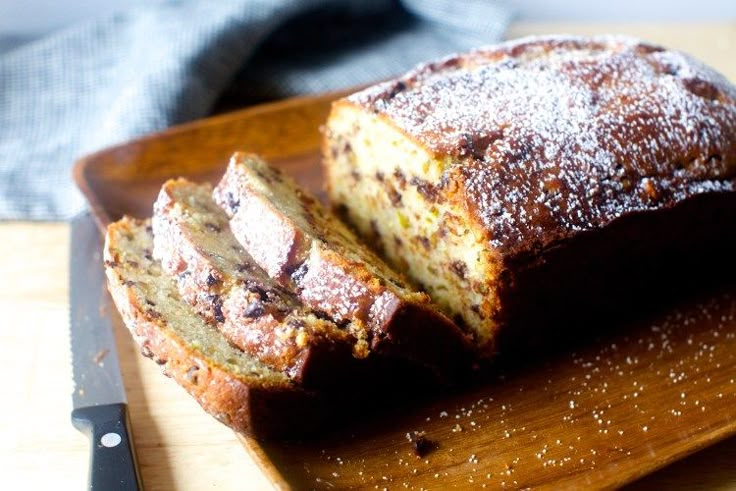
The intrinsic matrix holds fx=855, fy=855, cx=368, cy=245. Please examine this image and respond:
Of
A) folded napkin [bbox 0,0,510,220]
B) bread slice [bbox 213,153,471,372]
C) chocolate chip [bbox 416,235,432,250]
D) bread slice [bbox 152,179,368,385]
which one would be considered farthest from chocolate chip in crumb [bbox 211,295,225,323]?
folded napkin [bbox 0,0,510,220]

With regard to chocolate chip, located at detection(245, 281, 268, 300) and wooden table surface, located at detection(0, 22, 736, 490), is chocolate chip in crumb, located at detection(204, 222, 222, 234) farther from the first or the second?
wooden table surface, located at detection(0, 22, 736, 490)

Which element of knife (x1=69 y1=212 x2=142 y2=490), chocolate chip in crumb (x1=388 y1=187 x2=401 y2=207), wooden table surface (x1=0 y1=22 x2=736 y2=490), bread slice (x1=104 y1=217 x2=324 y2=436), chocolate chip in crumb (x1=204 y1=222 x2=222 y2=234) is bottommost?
wooden table surface (x1=0 y1=22 x2=736 y2=490)

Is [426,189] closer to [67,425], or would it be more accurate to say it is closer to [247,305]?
[247,305]

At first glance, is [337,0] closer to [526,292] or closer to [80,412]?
[526,292]

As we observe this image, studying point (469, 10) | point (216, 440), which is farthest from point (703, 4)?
point (216, 440)

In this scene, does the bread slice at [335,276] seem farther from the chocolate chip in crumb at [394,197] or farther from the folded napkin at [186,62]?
the folded napkin at [186,62]

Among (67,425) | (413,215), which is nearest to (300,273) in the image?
(413,215)

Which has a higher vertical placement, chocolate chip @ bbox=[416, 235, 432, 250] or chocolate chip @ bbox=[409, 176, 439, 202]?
chocolate chip @ bbox=[409, 176, 439, 202]
